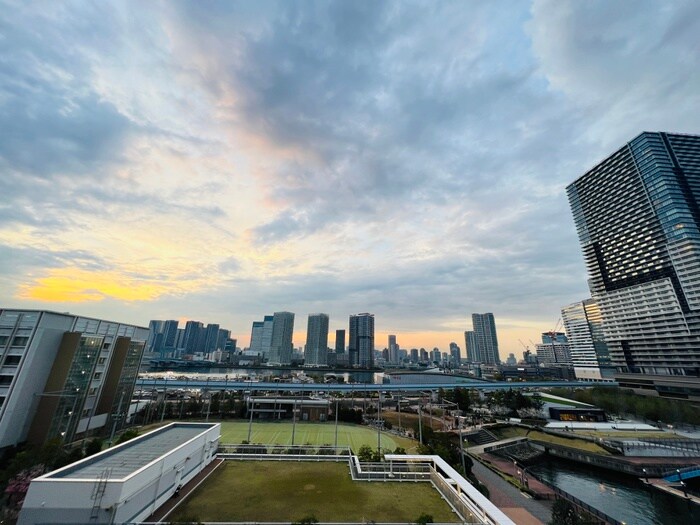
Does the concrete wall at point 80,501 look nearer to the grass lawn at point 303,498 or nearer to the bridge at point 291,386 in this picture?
the grass lawn at point 303,498

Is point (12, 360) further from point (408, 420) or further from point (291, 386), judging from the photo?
point (408, 420)

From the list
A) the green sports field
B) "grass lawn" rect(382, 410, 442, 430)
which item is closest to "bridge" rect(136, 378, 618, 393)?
"grass lawn" rect(382, 410, 442, 430)

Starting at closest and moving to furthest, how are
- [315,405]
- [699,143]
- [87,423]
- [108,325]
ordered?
[87,423] → [108,325] → [315,405] → [699,143]

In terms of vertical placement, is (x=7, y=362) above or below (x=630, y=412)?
above

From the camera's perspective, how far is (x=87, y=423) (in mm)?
46156

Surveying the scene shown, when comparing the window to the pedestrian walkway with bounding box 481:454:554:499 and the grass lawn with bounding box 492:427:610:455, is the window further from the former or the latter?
the grass lawn with bounding box 492:427:610:455

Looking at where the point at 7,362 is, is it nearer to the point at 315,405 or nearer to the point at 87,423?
the point at 87,423

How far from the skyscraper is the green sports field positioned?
4352 inches

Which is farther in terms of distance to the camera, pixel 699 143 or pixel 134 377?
pixel 699 143

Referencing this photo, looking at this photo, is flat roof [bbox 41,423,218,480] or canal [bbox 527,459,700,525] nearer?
flat roof [bbox 41,423,218,480]

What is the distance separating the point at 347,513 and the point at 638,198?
154 m

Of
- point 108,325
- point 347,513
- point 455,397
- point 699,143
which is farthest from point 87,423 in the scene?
point 699,143

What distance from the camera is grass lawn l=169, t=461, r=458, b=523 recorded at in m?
19.6

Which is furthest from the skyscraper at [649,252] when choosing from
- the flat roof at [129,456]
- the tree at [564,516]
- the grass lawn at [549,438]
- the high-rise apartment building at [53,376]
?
the high-rise apartment building at [53,376]
